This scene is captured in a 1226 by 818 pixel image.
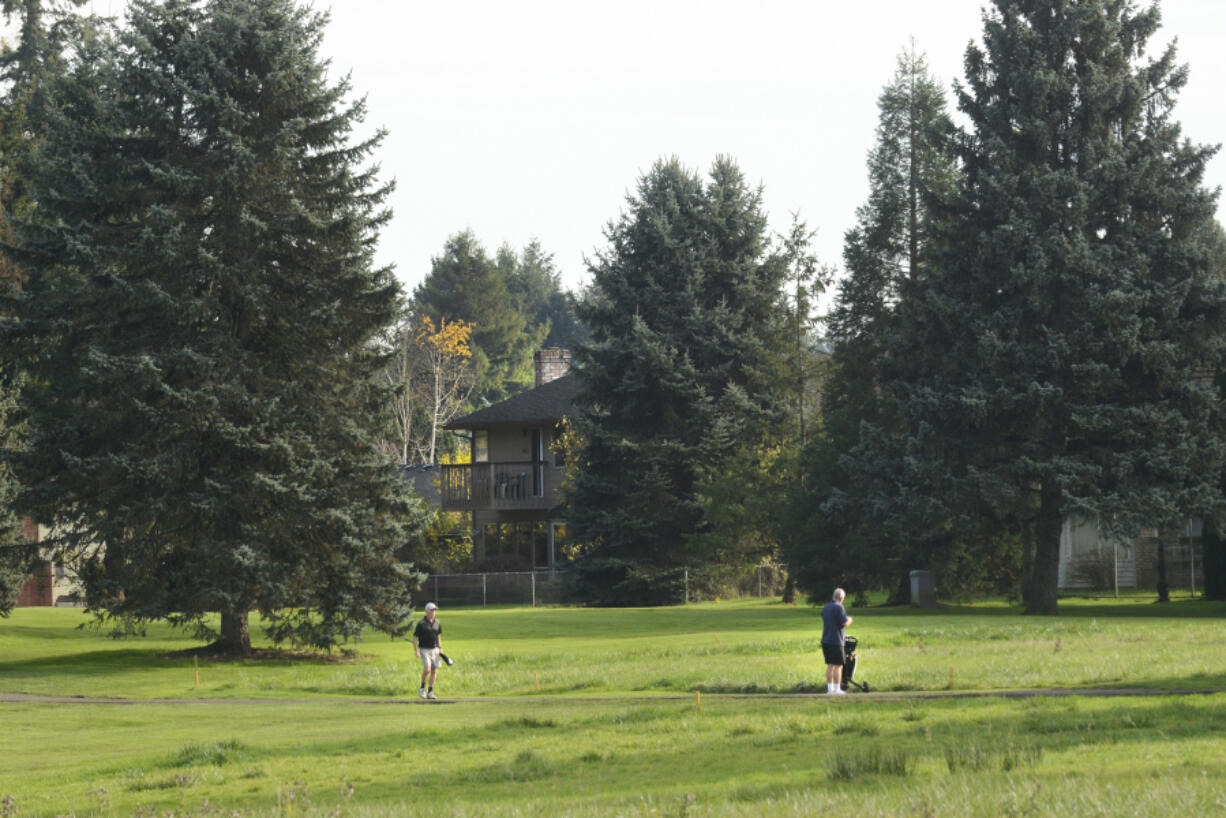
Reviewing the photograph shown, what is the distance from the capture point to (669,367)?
55.6 metres

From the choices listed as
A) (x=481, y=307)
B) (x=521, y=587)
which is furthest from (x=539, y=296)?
(x=521, y=587)

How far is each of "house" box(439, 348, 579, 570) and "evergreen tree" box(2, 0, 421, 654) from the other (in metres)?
29.9

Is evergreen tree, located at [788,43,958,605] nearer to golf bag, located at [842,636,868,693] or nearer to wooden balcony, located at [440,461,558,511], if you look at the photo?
wooden balcony, located at [440,461,558,511]

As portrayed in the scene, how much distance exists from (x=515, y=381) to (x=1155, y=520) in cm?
8204

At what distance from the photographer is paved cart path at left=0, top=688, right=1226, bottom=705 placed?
66.8 ft

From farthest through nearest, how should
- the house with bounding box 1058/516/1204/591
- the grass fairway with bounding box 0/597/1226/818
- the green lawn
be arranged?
the house with bounding box 1058/516/1204/591 < the green lawn < the grass fairway with bounding box 0/597/1226/818

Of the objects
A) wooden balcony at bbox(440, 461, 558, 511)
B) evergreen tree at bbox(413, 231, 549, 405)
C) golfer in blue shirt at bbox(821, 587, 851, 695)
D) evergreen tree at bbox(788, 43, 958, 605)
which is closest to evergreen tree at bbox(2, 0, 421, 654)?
golfer in blue shirt at bbox(821, 587, 851, 695)

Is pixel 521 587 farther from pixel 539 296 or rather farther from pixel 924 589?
pixel 539 296

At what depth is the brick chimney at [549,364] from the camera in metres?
78.6

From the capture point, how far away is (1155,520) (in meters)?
39.9

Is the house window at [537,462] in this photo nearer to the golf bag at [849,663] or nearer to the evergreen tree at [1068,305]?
the evergreen tree at [1068,305]

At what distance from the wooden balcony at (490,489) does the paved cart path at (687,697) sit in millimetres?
37364

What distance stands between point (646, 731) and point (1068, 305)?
27.5m

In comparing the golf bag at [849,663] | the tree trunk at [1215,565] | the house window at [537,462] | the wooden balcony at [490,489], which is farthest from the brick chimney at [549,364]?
the golf bag at [849,663]
